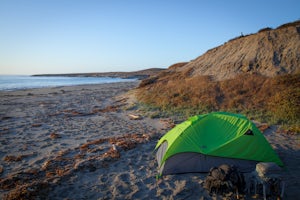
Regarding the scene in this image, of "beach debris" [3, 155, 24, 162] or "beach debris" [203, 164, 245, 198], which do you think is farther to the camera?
"beach debris" [3, 155, 24, 162]

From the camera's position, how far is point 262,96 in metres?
12.3

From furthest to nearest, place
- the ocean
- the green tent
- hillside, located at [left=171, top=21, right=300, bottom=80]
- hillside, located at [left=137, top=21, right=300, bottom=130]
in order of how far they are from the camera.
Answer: the ocean < hillside, located at [left=171, top=21, right=300, bottom=80] < hillside, located at [left=137, top=21, right=300, bottom=130] < the green tent

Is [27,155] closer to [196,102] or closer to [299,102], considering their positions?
[196,102]

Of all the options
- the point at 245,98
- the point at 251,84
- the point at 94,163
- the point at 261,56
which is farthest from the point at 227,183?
the point at 261,56

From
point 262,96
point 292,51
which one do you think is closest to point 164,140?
point 262,96

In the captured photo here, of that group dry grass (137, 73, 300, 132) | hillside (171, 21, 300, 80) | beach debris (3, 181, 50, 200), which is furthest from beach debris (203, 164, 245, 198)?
hillside (171, 21, 300, 80)

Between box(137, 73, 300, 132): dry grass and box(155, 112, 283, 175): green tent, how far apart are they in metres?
3.94

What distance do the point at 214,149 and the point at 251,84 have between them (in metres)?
9.73

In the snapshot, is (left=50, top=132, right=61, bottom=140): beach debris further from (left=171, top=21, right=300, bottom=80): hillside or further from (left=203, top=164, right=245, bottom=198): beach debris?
(left=171, top=21, right=300, bottom=80): hillside

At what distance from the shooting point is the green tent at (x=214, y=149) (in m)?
5.77

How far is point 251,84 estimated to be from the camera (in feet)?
45.4

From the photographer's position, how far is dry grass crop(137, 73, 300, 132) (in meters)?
10.3

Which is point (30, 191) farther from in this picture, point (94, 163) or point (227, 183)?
point (227, 183)

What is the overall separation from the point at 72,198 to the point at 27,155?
3488mm
